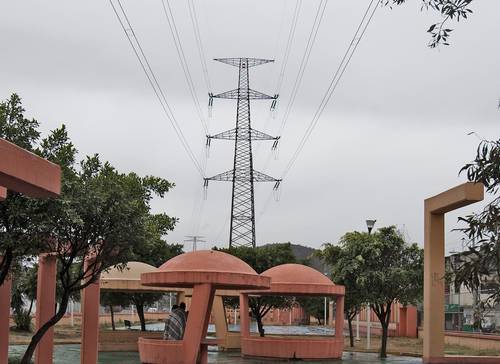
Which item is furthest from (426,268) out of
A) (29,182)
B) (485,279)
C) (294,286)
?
(29,182)

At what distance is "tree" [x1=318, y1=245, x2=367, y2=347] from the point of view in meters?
30.2

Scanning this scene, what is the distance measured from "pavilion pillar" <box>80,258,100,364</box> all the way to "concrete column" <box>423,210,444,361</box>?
8589mm

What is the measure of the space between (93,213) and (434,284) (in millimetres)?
9659

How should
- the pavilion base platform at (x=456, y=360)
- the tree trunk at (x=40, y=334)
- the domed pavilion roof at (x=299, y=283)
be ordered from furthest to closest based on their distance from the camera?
the domed pavilion roof at (x=299, y=283) → the pavilion base platform at (x=456, y=360) → the tree trunk at (x=40, y=334)

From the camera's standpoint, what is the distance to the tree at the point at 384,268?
2922 centimetres

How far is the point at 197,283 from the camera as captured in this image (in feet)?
66.9

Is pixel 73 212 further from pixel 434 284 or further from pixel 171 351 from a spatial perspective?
pixel 434 284

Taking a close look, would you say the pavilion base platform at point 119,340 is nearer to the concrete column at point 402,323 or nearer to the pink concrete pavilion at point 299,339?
the pink concrete pavilion at point 299,339

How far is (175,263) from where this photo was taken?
21141 mm

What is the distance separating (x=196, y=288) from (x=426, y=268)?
6.12 m

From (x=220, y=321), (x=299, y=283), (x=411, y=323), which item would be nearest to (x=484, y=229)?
(x=299, y=283)

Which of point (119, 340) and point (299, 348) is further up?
point (299, 348)

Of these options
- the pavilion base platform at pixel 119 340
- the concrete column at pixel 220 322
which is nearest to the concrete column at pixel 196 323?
the pavilion base platform at pixel 119 340

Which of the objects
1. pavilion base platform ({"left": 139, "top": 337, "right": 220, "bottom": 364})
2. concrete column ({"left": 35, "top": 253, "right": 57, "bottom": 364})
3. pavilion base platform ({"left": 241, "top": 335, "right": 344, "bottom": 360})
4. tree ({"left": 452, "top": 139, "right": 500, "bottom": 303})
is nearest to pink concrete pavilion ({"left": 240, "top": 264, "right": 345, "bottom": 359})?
pavilion base platform ({"left": 241, "top": 335, "right": 344, "bottom": 360})
